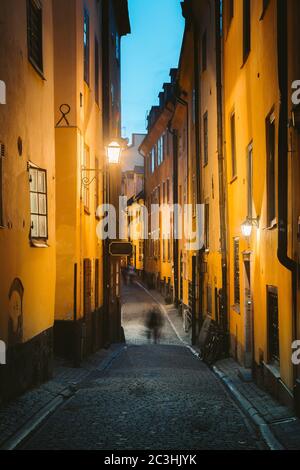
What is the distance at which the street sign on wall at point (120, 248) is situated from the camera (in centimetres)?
2034

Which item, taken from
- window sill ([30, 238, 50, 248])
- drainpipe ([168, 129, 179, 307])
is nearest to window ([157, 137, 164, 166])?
drainpipe ([168, 129, 179, 307])

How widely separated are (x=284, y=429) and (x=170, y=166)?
1200 inches

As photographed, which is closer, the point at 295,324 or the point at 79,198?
the point at 295,324

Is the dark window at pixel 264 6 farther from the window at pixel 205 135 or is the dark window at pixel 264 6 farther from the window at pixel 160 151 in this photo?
the window at pixel 160 151

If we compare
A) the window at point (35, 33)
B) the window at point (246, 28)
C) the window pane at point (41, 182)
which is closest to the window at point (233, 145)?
the window at point (246, 28)

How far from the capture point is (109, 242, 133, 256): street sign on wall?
2034 centimetres

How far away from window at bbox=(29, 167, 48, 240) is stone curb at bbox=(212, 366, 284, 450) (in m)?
4.38

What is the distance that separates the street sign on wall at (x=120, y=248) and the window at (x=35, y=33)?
8.39 meters

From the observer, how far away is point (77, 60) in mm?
16375

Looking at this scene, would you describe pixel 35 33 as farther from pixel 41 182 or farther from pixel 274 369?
pixel 274 369

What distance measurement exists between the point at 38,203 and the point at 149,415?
4719mm

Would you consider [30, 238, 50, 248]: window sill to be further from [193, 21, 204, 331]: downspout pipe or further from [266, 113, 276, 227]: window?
[193, 21, 204, 331]: downspout pipe

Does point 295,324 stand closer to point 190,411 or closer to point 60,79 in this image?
point 190,411
